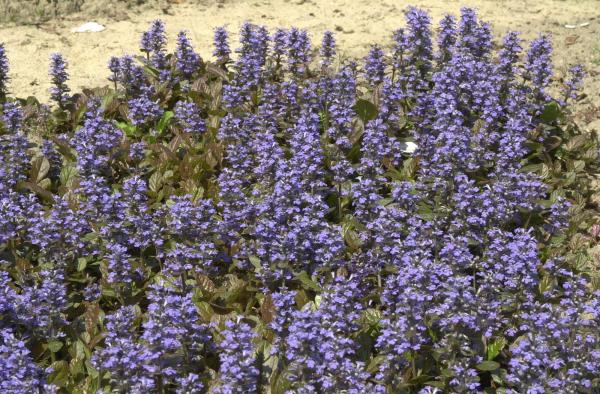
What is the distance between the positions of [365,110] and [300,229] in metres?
2.89

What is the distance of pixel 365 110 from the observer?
10.0m

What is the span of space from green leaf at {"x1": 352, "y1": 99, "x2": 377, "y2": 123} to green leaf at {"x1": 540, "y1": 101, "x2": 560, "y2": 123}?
2095 millimetres

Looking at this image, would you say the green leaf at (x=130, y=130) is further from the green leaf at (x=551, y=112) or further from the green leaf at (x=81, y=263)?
the green leaf at (x=551, y=112)

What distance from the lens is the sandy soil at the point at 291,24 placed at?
39.9 feet

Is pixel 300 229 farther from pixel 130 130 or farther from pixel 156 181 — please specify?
pixel 130 130

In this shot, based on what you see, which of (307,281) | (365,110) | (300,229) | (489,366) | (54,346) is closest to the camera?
(489,366)

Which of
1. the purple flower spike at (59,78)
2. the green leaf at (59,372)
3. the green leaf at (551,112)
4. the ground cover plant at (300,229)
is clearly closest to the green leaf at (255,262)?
the ground cover plant at (300,229)

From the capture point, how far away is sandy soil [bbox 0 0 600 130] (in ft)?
39.9

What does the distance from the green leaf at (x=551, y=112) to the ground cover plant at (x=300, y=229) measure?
0.02 m

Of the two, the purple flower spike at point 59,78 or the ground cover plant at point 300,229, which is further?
the purple flower spike at point 59,78

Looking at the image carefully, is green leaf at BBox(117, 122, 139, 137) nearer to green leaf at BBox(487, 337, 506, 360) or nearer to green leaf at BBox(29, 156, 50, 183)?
green leaf at BBox(29, 156, 50, 183)

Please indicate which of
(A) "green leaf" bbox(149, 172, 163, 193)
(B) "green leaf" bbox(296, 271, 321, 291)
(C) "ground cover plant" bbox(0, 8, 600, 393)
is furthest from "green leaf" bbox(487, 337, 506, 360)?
(A) "green leaf" bbox(149, 172, 163, 193)

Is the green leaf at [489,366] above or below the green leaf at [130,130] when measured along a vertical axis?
below

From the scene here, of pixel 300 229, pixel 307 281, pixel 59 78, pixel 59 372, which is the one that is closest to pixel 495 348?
pixel 307 281
